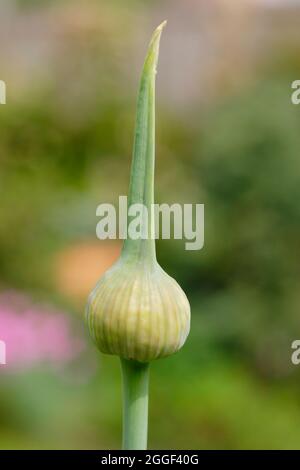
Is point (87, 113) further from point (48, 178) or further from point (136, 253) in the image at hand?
point (136, 253)

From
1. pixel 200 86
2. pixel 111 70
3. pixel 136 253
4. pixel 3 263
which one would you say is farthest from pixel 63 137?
pixel 136 253

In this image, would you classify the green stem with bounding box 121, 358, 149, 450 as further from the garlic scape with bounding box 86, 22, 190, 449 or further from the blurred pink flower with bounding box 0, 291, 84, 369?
the blurred pink flower with bounding box 0, 291, 84, 369

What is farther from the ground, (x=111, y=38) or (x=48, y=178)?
(x=111, y=38)

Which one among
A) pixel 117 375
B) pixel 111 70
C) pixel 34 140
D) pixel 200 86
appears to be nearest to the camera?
pixel 117 375

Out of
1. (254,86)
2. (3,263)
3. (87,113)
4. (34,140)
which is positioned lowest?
(3,263)

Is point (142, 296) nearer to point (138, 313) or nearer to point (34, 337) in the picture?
point (138, 313)

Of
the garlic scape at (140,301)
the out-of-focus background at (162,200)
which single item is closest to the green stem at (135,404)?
the garlic scape at (140,301)

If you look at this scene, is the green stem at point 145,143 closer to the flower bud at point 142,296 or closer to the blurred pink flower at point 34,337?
the flower bud at point 142,296

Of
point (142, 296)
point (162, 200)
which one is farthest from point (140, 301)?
point (162, 200)
